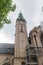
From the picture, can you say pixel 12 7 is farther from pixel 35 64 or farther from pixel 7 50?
pixel 7 50

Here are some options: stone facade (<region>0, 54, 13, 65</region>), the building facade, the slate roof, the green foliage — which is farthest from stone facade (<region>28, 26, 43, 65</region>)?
the green foliage

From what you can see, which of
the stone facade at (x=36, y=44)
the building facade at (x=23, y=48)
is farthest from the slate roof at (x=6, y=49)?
the stone facade at (x=36, y=44)

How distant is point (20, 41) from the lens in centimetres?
5066

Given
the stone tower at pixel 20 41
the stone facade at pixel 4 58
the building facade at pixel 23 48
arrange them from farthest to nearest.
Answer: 1. the stone facade at pixel 4 58
2. the stone tower at pixel 20 41
3. the building facade at pixel 23 48

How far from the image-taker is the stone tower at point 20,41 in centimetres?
4731

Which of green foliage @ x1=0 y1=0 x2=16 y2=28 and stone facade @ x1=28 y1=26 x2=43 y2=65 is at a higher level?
stone facade @ x1=28 y1=26 x2=43 y2=65

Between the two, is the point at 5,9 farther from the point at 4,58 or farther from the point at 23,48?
the point at 4,58

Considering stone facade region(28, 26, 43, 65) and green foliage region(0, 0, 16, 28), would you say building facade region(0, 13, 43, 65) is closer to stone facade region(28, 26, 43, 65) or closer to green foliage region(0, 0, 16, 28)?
stone facade region(28, 26, 43, 65)

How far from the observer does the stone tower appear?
1863 inches

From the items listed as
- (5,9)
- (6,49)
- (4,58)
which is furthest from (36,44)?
(5,9)

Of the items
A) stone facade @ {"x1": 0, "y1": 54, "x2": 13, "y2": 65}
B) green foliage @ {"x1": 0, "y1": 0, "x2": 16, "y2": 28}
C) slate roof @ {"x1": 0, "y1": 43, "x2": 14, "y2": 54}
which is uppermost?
slate roof @ {"x1": 0, "y1": 43, "x2": 14, "y2": 54}

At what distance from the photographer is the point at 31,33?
55.7m

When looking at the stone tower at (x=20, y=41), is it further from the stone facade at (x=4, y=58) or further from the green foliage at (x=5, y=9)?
the green foliage at (x=5, y=9)

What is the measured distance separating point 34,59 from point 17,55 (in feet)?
14.0
